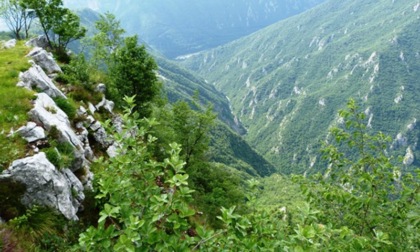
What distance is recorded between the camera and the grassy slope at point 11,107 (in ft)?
43.4

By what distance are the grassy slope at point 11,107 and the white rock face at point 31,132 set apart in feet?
1.21

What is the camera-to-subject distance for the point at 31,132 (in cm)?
1470

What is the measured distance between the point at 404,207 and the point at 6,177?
45.2ft

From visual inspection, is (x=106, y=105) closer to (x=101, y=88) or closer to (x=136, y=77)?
(x=101, y=88)

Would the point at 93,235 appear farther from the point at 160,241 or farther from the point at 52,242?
the point at 52,242

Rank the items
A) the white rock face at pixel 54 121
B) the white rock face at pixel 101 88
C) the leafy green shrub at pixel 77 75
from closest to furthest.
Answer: the white rock face at pixel 54 121 < the leafy green shrub at pixel 77 75 < the white rock face at pixel 101 88

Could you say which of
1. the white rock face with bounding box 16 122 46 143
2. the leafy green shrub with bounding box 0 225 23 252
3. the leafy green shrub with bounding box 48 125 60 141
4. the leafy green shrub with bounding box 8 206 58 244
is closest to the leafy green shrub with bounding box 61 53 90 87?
the leafy green shrub with bounding box 48 125 60 141

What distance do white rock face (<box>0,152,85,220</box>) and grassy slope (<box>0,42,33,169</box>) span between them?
0.67 meters

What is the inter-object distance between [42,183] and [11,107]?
6.04 metres

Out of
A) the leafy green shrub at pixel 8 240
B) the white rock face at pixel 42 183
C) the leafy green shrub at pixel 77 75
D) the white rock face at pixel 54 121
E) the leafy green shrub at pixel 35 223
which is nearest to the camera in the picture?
the leafy green shrub at pixel 8 240

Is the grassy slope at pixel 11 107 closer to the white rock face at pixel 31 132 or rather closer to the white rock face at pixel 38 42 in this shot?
the white rock face at pixel 31 132

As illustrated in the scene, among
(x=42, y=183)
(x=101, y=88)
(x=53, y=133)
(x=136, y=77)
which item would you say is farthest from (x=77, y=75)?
(x=42, y=183)

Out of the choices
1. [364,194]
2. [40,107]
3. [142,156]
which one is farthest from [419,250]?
[40,107]

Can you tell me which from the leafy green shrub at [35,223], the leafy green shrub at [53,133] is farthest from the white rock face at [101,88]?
the leafy green shrub at [35,223]
